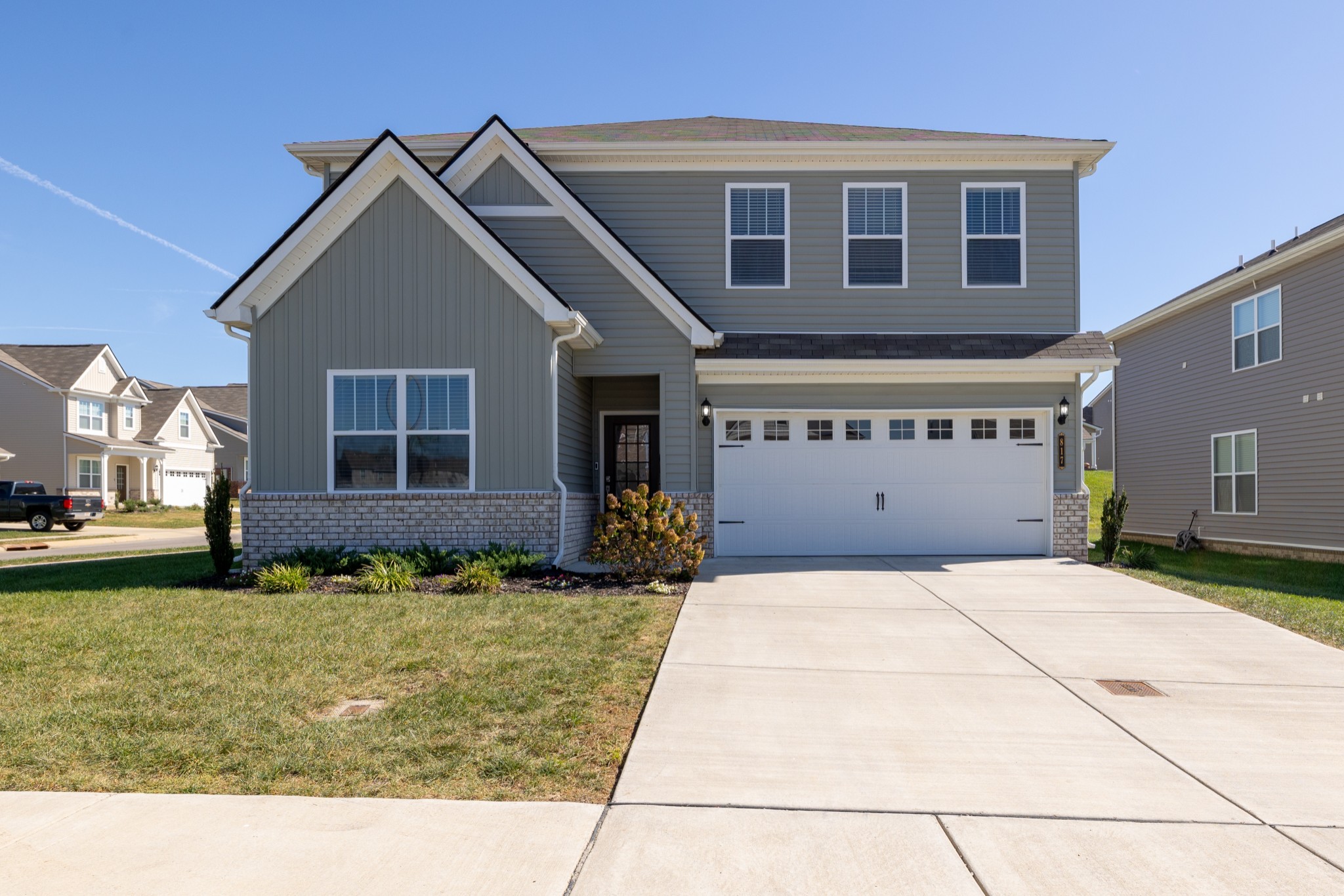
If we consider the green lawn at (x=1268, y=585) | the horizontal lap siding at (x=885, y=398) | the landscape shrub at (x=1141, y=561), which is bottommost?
the green lawn at (x=1268, y=585)

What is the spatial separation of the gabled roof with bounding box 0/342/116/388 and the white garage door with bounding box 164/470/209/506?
7133 millimetres

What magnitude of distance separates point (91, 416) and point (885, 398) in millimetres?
36129

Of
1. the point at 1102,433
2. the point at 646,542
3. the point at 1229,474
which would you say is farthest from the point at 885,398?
the point at 1102,433

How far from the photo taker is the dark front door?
14828 mm

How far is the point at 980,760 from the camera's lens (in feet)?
15.2

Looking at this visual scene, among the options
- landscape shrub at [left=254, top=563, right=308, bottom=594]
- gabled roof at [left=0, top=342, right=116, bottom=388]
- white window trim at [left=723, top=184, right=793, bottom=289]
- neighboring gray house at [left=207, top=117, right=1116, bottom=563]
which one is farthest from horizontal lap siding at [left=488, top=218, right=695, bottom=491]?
gabled roof at [left=0, top=342, right=116, bottom=388]

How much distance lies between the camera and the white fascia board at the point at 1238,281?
1416 cm

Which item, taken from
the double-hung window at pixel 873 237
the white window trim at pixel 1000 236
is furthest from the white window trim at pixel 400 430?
the white window trim at pixel 1000 236

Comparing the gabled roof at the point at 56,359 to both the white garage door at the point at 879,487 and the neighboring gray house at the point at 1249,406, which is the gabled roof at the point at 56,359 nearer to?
the white garage door at the point at 879,487

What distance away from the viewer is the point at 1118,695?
5.89 metres

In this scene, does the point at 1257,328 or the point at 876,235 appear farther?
the point at 1257,328

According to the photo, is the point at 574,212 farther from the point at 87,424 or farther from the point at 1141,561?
the point at 87,424

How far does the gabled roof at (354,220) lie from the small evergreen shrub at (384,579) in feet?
12.0

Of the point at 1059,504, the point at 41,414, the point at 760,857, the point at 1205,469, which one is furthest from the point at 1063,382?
the point at 41,414
